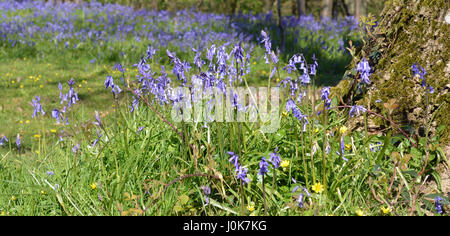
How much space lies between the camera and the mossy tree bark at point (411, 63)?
9.59 ft

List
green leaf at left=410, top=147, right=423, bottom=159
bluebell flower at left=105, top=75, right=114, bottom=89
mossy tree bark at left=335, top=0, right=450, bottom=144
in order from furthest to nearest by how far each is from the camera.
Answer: mossy tree bark at left=335, top=0, right=450, bottom=144 < green leaf at left=410, top=147, right=423, bottom=159 < bluebell flower at left=105, top=75, right=114, bottom=89

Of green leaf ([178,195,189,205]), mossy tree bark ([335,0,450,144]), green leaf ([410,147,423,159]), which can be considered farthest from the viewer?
mossy tree bark ([335,0,450,144])

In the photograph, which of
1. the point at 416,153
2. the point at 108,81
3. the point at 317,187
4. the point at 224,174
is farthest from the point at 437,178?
the point at 108,81

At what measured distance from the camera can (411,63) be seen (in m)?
3.06

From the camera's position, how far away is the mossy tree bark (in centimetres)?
292

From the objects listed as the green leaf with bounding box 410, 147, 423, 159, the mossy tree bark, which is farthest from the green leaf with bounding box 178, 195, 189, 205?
the green leaf with bounding box 410, 147, 423, 159

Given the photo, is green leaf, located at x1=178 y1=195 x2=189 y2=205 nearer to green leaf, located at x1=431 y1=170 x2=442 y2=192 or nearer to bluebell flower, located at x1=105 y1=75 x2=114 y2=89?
bluebell flower, located at x1=105 y1=75 x2=114 y2=89

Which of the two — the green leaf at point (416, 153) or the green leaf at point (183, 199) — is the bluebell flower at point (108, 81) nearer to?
the green leaf at point (183, 199)

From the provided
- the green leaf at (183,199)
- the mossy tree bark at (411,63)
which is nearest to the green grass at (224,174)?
the green leaf at (183,199)

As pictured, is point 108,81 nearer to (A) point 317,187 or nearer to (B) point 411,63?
(A) point 317,187

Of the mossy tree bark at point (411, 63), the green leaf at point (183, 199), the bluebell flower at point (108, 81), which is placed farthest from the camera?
the mossy tree bark at point (411, 63)
